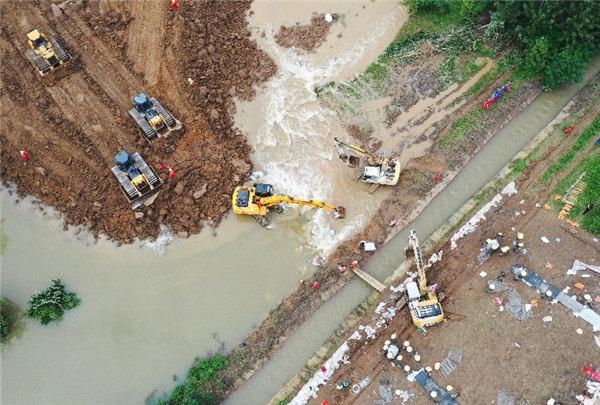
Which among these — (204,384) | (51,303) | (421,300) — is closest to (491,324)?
(421,300)

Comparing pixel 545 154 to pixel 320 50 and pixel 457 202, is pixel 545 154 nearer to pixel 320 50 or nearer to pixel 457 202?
pixel 457 202

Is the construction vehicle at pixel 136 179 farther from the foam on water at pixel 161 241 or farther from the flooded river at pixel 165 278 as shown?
the flooded river at pixel 165 278

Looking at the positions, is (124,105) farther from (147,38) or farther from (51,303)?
(51,303)

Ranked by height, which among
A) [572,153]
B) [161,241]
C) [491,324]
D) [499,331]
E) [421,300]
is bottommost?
[499,331]

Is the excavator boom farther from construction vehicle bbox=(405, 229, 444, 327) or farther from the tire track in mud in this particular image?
the tire track in mud

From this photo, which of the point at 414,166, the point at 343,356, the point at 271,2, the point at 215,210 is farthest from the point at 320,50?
the point at 343,356

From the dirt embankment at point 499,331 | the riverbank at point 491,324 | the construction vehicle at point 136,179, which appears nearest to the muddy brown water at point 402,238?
the riverbank at point 491,324
